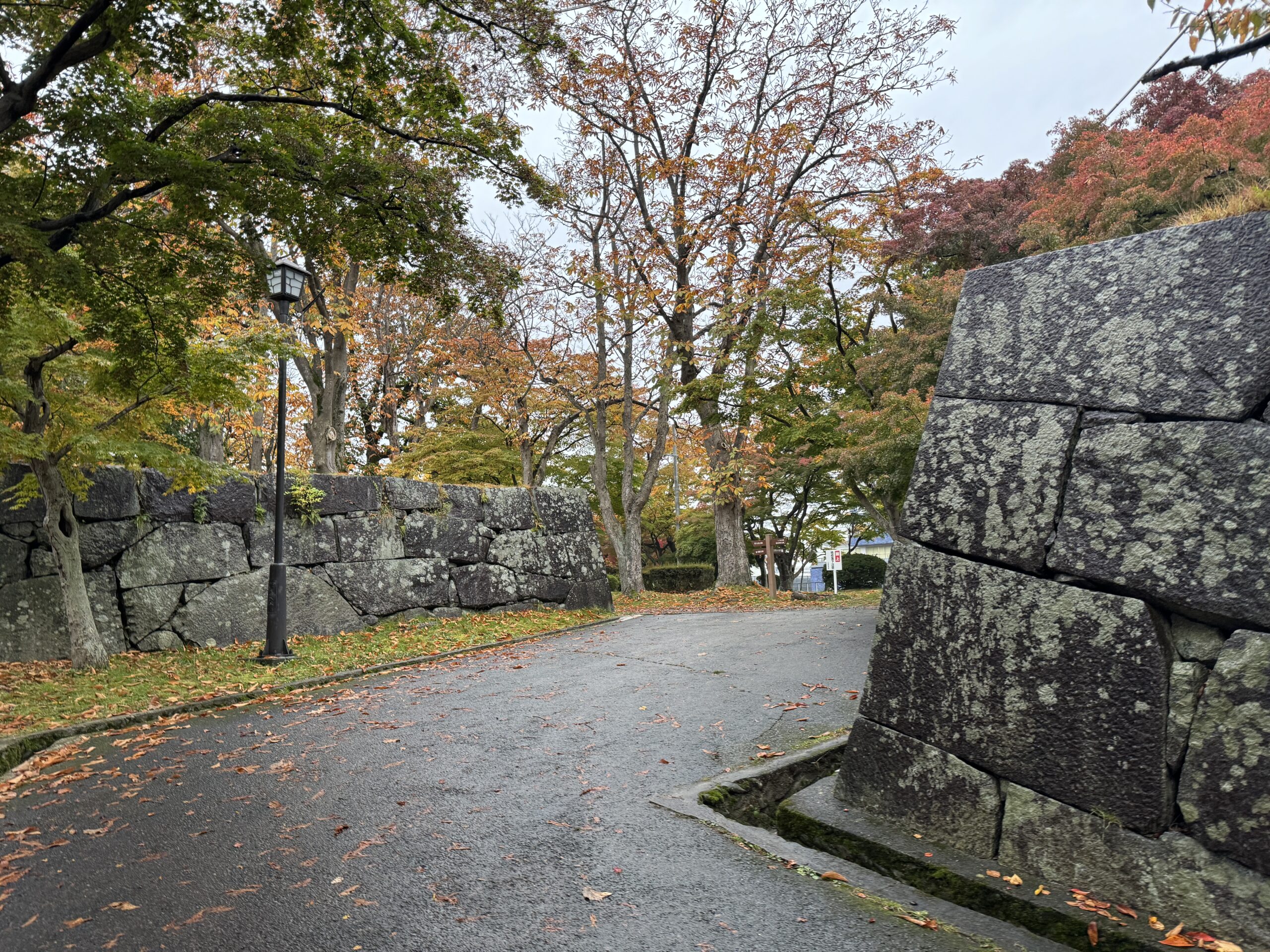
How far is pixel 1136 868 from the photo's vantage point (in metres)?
2.61

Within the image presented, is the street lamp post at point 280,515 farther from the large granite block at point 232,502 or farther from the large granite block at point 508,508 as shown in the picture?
the large granite block at point 508,508

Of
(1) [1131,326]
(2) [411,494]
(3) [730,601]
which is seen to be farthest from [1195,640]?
(3) [730,601]

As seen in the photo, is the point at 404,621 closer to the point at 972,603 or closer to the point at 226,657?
the point at 226,657

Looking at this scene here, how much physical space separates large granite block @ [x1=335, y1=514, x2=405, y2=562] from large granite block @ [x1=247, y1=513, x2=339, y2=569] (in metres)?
0.12

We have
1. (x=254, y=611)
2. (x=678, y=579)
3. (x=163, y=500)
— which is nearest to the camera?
(x=163, y=500)

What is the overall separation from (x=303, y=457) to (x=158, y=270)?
23219 mm

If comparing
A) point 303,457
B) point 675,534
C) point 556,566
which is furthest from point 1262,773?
point 303,457

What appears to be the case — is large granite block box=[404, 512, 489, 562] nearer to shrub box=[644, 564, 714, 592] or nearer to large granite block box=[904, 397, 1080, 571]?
large granite block box=[904, 397, 1080, 571]

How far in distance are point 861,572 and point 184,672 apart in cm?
2188

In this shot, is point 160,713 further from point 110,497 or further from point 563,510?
point 563,510

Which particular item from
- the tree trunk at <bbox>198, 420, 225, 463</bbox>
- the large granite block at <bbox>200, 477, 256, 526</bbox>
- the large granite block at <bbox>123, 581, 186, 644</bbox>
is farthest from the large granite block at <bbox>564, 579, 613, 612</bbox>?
the tree trunk at <bbox>198, 420, 225, 463</bbox>

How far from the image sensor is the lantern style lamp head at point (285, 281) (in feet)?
26.3

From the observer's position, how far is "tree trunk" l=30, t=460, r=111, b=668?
24.1 ft

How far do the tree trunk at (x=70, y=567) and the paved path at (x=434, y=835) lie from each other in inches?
99.0
